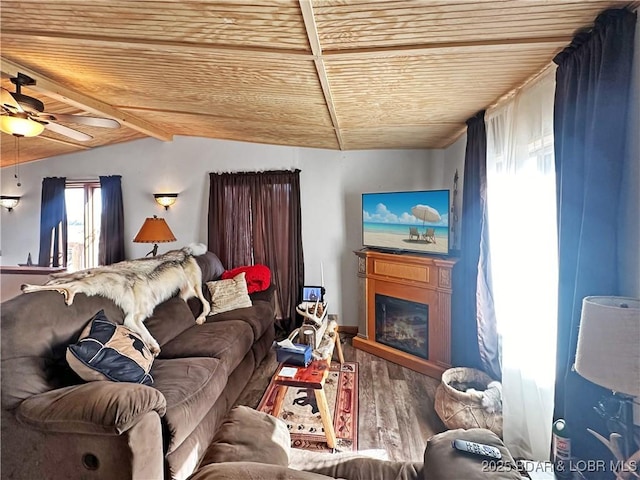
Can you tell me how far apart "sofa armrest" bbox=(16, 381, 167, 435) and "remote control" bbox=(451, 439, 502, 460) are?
138cm

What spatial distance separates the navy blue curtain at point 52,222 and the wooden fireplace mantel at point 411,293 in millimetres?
4447

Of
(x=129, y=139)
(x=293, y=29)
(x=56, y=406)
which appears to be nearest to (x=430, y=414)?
(x=56, y=406)

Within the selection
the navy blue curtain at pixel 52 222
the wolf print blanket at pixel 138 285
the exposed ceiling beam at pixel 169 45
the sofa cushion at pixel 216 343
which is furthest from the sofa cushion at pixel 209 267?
the navy blue curtain at pixel 52 222

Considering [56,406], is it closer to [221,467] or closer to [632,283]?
[221,467]

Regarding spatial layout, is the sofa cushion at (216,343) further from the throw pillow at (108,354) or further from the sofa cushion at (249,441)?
the sofa cushion at (249,441)

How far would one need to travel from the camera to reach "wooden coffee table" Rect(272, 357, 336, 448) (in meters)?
2.09

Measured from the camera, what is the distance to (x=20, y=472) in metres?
1.61

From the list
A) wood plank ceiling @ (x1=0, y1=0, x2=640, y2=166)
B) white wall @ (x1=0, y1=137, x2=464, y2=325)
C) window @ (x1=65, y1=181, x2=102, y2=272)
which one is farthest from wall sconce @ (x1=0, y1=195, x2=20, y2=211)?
wood plank ceiling @ (x1=0, y1=0, x2=640, y2=166)

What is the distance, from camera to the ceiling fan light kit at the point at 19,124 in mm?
2322

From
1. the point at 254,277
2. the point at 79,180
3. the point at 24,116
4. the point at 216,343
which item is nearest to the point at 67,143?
the point at 79,180

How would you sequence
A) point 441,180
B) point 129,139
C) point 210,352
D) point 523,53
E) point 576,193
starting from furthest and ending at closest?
1. point 129,139
2. point 441,180
3. point 210,352
4. point 523,53
5. point 576,193

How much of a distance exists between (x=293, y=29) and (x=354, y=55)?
1.19 ft

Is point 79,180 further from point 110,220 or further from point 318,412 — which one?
point 318,412

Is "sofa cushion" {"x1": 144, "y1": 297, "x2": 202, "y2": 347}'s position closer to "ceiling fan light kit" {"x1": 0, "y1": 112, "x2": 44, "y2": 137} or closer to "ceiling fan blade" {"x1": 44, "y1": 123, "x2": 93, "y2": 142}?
"ceiling fan light kit" {"x1": 0, "y1": 112, "x2": 44, "y2": 137}
